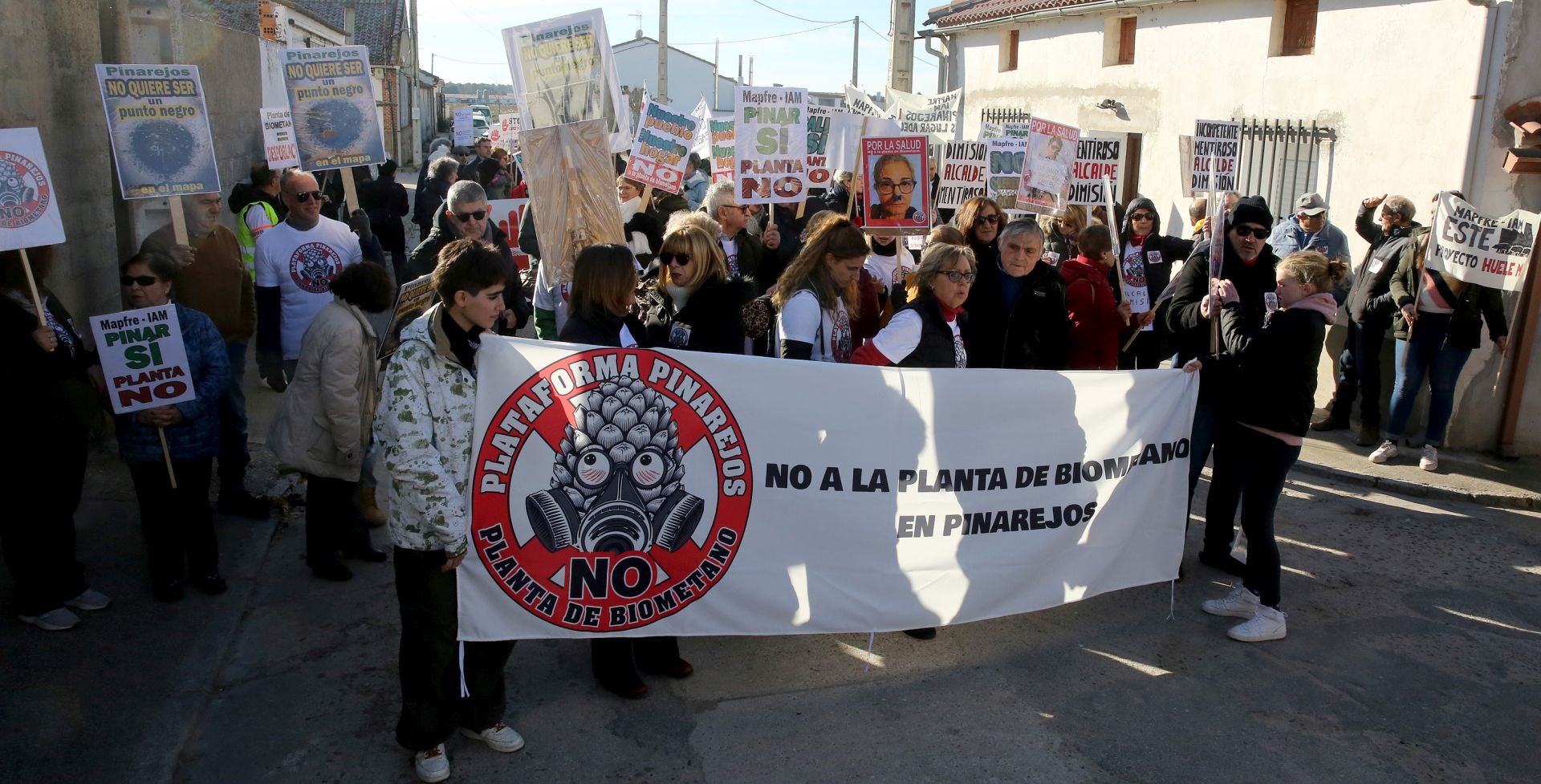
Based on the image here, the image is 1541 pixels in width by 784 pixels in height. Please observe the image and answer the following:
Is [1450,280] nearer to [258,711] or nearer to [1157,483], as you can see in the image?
[1157,483]

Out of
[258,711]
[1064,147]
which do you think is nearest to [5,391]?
[258,711]

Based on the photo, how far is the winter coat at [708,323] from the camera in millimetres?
5075

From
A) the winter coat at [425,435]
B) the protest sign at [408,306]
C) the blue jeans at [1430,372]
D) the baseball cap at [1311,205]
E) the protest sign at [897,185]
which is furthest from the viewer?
the baseball cap at [1311,205]

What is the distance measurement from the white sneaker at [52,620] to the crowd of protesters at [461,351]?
0.01m

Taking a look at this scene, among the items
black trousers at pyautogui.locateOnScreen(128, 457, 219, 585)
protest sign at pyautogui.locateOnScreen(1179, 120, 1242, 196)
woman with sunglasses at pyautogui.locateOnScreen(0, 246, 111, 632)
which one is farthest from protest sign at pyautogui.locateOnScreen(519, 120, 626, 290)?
protest sign at pyautogui.locateOnScreen(1179, 120, 1242, 196)

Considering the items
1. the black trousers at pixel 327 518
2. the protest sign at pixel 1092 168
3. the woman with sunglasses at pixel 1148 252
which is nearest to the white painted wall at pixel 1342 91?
the woman with sunglasses at pixel 1148 252

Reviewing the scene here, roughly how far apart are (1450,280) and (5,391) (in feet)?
28.7

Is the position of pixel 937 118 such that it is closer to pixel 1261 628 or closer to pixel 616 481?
pixel 1261 628

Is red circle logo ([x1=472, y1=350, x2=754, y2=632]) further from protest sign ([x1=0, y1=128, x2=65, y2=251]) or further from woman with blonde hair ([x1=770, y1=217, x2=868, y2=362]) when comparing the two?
protest sign ([x1=0, y1=128, x2=65, y2=251])

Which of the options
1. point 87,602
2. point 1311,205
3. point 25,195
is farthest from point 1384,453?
point 25,195

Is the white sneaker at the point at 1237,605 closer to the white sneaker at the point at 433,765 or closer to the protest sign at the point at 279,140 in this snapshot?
the white sneaker at the point at 433,765

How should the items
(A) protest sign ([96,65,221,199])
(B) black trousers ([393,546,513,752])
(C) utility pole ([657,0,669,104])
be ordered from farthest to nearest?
(C) utility pole ([657,0,669,104]) < (A) protest sign ([96,65,221,199]) < (B) black trousers ([393,546,513,752])

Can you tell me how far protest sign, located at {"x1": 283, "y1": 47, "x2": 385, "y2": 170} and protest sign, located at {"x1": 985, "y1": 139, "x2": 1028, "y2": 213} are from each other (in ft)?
16.5

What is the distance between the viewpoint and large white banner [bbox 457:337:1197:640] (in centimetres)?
396
